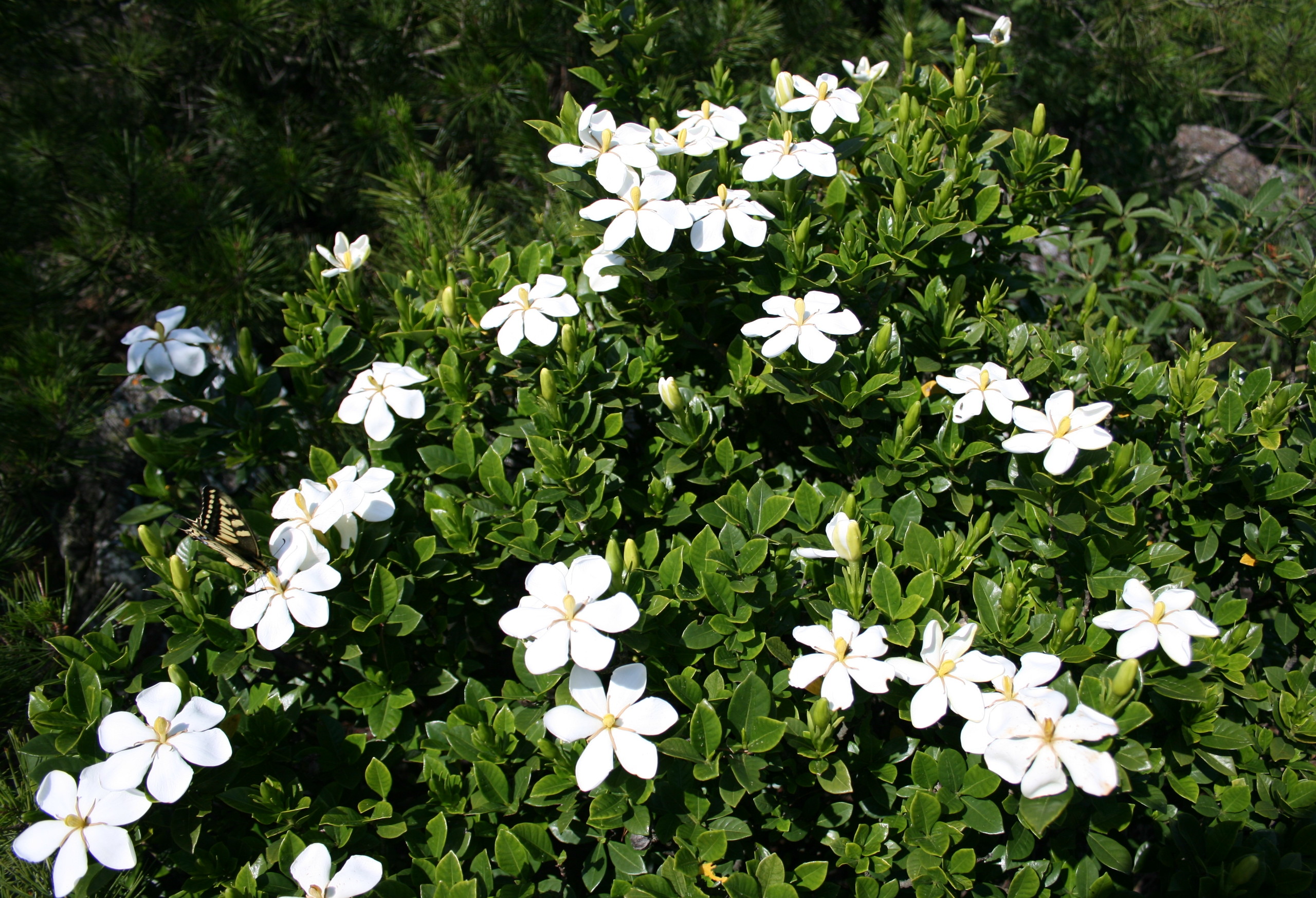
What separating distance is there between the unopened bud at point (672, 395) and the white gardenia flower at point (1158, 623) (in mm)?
823

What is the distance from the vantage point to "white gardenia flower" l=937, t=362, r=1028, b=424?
150cm

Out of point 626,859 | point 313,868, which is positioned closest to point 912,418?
point 626,859

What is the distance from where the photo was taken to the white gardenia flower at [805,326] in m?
1.50

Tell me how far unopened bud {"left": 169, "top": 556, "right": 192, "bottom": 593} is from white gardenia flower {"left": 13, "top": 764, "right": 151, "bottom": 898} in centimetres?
34

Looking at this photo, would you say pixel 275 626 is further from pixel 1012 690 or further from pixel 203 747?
pixel 1012 690

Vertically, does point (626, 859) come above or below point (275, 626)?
below

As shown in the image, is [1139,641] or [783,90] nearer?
[1139,641]

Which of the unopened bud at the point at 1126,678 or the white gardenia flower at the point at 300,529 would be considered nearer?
the unopened bud at the point at 1126,678

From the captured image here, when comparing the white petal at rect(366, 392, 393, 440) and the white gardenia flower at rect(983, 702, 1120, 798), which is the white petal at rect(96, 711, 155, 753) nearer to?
the white petal at rect(366, 392, 393, 440)

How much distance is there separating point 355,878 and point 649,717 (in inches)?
20.3

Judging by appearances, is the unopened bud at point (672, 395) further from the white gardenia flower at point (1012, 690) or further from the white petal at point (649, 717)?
the white gardenia flower at point (1012, 690)

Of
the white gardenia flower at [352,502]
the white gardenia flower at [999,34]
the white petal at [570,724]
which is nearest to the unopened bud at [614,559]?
the white petal at [570,724]

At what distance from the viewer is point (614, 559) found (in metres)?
1.34

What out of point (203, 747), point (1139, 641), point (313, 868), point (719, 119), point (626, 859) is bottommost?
point (626, 859)
